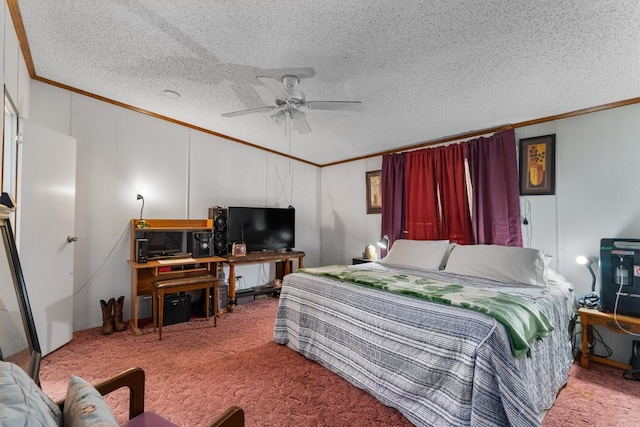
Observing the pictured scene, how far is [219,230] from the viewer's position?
13.0 ft

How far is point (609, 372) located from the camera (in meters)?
2.32

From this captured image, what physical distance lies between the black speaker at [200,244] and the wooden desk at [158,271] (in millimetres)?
108

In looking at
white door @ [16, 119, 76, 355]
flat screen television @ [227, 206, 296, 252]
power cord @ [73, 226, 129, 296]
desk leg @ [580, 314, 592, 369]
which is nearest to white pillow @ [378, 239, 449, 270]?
desk leg @ [580, 314, 592, 369]

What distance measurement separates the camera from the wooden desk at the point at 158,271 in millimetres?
3156

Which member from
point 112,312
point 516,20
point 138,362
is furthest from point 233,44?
point 112,312

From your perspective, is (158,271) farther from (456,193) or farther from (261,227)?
(456,193)

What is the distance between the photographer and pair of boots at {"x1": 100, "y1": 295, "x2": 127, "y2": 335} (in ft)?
9.93

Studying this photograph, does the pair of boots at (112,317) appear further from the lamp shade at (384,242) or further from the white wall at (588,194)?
the white wall at (588,194)

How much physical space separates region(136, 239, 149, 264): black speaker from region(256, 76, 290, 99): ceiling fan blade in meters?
2.34

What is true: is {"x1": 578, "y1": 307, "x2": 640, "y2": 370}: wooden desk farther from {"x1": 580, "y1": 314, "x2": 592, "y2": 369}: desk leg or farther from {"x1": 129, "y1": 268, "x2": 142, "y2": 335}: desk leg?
{"x1": 129, "y1": 268, "x2": 142, "y2": 335}: desk leg

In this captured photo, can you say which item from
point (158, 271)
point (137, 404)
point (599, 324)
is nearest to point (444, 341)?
point (137, 404)

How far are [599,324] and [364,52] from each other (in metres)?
2.91

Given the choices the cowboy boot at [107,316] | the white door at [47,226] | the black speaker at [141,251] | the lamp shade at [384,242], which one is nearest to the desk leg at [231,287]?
the black speaker at [141,251]

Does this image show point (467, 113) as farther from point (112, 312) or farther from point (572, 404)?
point (112, 312)
